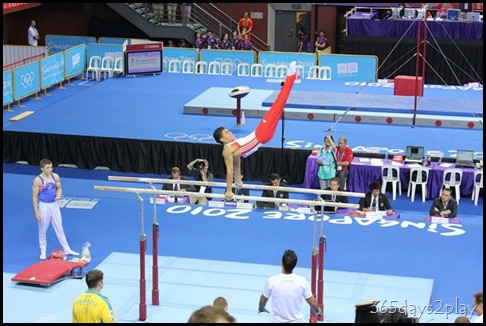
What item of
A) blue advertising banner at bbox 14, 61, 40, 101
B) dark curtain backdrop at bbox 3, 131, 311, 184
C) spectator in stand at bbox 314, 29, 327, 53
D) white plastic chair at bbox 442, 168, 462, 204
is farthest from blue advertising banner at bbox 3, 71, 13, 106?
spectator in stand at bbox 314, 29, 327, 53

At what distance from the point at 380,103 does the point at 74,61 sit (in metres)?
8.29

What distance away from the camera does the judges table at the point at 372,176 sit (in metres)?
14.8

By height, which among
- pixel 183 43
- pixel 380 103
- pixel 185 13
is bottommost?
pixel 380 103

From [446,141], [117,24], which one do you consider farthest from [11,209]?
[117,24]

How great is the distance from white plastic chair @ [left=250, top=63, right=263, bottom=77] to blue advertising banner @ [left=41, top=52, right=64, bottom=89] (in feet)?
15.4

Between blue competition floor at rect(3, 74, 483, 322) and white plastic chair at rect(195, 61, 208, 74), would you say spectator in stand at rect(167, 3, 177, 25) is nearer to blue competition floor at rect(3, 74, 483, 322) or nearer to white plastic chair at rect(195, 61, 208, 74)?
white plastic chair at rect(195, 61, 208, 74)

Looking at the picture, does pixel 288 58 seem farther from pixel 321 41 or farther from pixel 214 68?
pixel 321 41

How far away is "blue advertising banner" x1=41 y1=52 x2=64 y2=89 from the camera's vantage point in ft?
66.5

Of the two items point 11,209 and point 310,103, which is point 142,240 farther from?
point 310,103

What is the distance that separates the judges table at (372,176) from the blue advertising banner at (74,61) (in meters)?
8.68

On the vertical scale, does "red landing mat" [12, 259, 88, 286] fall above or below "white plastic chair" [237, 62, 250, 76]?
below

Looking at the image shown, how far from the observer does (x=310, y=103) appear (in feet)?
57.8

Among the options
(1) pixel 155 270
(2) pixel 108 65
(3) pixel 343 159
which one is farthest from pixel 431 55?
(1) pixel 155 270

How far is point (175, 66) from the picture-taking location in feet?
75.7
